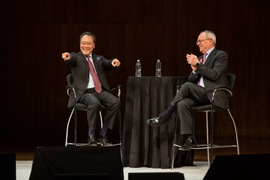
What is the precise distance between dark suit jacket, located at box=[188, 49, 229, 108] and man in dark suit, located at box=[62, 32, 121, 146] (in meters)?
0.90

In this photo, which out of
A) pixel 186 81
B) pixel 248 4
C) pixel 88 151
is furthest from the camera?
pixel 248 4

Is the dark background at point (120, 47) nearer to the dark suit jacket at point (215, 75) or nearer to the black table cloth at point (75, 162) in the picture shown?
the dark suit jacket at point (215, 75)

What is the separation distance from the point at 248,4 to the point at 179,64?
1343 mm

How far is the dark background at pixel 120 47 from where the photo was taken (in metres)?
8.10

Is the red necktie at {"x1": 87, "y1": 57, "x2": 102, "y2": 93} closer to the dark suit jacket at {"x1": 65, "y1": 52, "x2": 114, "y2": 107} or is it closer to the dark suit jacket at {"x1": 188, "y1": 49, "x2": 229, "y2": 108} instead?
the dark suit jacket at {"x1": 65, "y1": 52, "x2": 114, "y2": 107}

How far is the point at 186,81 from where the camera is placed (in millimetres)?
5707

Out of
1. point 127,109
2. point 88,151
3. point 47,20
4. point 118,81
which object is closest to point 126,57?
point 118,81

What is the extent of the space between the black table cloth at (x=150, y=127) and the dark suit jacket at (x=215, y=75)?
0.31 meters

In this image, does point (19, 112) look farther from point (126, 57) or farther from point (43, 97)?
point (126, 57)

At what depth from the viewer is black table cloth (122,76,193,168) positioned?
220 inches

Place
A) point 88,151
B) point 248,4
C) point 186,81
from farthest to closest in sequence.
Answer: point 248,4 → point 186,81 → point 88,151

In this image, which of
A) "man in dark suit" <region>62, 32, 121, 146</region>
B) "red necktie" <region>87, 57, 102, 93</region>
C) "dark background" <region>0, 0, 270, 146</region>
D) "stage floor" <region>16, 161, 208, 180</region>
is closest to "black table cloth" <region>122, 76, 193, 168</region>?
"stage floor" <region>16, 161, 208, 180</region>

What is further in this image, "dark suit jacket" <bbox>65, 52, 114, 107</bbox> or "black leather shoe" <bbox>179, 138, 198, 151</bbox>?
"dark suit jacket" <bbox>65, 52, 114, 107</bbox>

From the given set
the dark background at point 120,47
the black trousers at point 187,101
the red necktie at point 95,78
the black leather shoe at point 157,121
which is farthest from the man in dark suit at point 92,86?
the dark background at point 120,47
